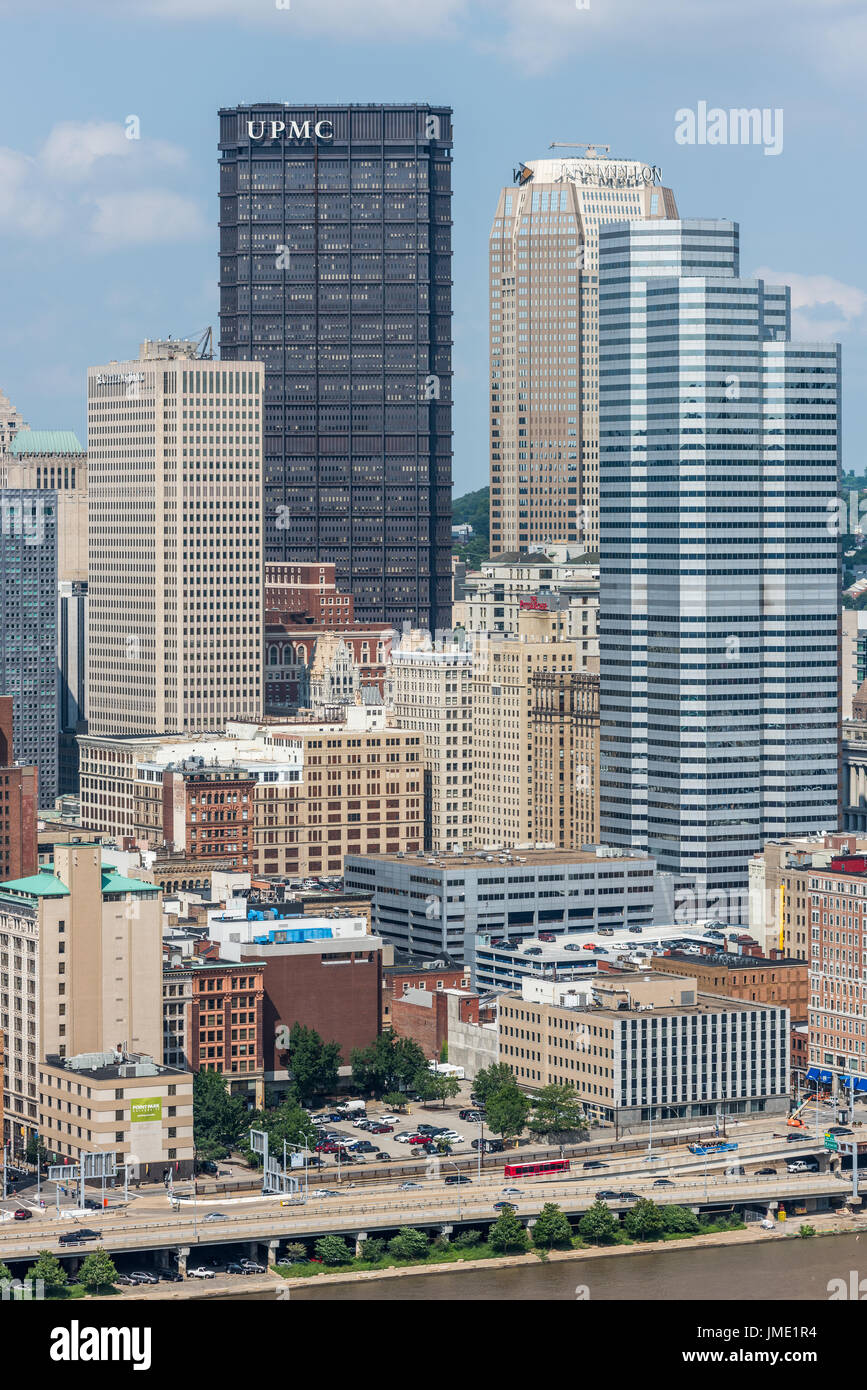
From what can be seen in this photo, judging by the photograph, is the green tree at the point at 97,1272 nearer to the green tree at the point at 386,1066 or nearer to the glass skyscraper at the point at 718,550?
the green tree at the point at 386,1066

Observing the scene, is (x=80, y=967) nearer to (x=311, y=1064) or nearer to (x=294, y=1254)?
(x=311, y=1064)

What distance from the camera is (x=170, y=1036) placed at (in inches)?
5576

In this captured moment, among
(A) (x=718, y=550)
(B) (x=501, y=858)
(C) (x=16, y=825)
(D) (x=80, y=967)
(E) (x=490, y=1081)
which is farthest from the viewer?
(A) (x=718, y=550)

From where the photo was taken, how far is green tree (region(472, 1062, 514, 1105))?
465ft

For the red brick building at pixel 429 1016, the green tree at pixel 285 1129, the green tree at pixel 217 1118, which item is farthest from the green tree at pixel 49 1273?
the red brick building at pixel 429 1016

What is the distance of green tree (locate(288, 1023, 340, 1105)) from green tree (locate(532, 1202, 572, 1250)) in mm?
30707

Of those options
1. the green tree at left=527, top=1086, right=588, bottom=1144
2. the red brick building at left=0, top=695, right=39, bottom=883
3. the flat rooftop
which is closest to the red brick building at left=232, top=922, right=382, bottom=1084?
the green tree at left=527, top=1086, right=588, bottom=1144

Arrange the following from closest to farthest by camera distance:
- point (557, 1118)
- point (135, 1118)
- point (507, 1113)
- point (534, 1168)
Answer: point (135, 1118) < point (534, 1168) < point (557, 1118) < point (507, 1113)

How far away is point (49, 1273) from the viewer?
105 meters

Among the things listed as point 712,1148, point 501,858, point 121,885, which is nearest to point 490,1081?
point 712,1148

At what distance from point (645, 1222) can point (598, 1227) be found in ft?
9.60

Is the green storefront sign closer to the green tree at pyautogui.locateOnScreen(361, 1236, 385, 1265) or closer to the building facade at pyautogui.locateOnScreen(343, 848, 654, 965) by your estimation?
the green tree at pyautogui.locateOnScreen(361, 1236, 385, 1265)
